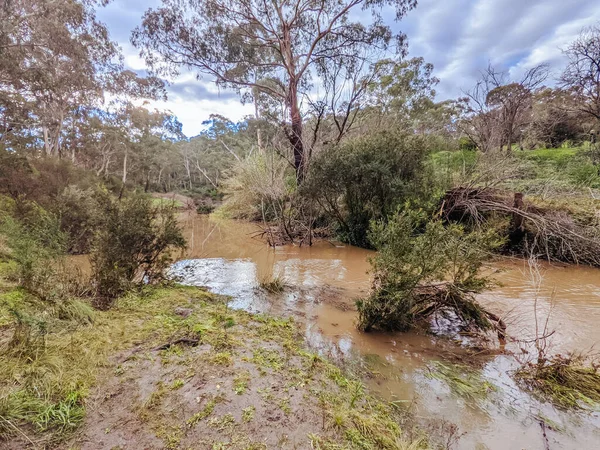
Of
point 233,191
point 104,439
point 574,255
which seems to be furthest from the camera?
point 233,191

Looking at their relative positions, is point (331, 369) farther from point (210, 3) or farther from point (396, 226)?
point (210, 3)

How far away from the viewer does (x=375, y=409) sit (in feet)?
6.87

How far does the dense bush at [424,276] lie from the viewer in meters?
3.19

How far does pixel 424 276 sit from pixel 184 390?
261cm

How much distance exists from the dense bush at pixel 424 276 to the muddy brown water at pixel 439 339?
0.88 ft

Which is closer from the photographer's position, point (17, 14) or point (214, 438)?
point (214, 438)

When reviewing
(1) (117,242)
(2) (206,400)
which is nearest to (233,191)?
(1) (117,242)

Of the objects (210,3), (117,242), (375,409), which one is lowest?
(375,409)

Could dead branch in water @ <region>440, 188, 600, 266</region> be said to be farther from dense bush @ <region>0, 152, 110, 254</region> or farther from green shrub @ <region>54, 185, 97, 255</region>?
dense bush @ <region>0, 152, 110, 254</region>

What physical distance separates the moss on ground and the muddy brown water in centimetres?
42

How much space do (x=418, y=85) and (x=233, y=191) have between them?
1857cm

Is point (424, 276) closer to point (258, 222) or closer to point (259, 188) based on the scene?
point (259, 188)

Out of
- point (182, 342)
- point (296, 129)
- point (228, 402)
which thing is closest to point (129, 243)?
point (182, 342)

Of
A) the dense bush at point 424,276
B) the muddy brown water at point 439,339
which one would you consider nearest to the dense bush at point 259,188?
the muddy brown water at point 439,339
